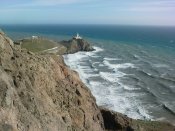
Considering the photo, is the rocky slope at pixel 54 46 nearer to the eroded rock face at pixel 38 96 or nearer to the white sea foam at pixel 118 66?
the white sea foam at pixel 118 66

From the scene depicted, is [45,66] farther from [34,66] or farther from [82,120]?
[82,120]

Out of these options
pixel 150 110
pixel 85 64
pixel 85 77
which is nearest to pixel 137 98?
pixel 150 110

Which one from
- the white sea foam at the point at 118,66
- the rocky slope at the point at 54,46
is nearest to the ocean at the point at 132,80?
the white sea foam at the point at 118,66

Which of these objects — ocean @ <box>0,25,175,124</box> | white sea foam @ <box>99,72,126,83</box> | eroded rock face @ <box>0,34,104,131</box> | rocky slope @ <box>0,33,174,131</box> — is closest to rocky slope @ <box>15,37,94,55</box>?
ocean @ <box>0,25,175,124</box>

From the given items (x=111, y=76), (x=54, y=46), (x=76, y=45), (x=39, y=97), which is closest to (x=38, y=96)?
(x=39, y=97)

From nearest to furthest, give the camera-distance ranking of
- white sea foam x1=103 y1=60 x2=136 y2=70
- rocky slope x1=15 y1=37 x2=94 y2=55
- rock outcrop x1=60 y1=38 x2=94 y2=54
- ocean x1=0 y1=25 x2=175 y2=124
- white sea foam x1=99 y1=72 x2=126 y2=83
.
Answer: ocean x1=0 y1=25 x2=175 y2=124, white sea foam x1=99 y1=72 x2=126 y2=83, white sea foam x1=103 y1=60 x2=136 y2=70, rocky slope x1=15 y1=37 x2=94 y2=55, rock outcrop x1=60 y1=38 x2=94 y2=54

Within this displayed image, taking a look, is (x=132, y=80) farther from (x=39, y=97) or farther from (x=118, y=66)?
(x=39, y=97)

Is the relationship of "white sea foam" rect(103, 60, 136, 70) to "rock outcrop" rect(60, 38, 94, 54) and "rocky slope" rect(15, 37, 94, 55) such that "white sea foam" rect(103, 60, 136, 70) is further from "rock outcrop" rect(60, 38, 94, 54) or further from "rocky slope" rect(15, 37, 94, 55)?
"rock outcrop" rect(60, 38, 94, 54)
